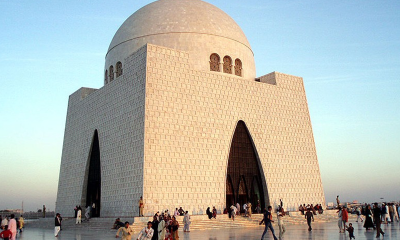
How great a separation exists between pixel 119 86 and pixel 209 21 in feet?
19.9

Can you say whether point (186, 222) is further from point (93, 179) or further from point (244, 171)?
point (93, 179)

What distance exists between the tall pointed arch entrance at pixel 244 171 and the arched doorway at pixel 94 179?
649 centimetres

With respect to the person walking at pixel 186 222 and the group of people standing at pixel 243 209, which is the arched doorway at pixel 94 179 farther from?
the person walking at pixel 186 222

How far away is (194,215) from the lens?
15.4m

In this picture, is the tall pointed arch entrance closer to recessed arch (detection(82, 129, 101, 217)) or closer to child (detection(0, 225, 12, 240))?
recessed arch (detection(82, 129, 101, 217))

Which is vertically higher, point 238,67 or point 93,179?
point 238,67

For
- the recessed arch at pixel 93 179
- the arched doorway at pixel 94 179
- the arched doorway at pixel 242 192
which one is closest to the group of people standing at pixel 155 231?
the arched doorway at pixel 242 192

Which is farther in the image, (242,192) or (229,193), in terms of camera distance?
(242,192)

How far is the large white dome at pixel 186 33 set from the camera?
1972 centimetres

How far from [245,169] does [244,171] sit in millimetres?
110

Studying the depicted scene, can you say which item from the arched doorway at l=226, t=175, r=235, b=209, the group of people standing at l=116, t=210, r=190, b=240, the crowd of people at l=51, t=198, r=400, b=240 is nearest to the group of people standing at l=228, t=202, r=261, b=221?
the crowd of people at l=51, t=198, r=400, b=240

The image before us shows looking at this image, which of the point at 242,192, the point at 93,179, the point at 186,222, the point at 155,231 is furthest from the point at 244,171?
the point at 155,231

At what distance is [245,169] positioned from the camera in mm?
18703

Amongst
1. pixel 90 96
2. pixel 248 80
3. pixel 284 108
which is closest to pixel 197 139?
pixel 248 80
